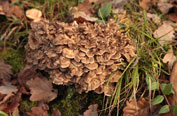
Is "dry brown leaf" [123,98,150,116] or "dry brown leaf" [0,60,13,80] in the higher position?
"dry brown leaf" [0,60,13,80]

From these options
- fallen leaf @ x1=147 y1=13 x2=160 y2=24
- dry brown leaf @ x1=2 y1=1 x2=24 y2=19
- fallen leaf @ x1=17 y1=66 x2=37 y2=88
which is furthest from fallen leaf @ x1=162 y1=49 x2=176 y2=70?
dry brown leaf @ x1=2 y1=1 x2=24 y2=19

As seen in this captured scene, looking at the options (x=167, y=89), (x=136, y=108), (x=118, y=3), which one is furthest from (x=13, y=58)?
(x=167, y=89)

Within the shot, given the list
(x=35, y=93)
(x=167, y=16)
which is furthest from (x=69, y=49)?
(x=167, y=16)

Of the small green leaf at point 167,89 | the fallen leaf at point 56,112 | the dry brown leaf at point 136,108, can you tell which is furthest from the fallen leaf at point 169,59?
the fallen leaf at point 56,112

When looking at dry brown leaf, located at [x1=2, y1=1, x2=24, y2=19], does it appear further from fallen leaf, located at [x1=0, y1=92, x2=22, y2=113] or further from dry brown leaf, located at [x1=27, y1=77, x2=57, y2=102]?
fallen leaf, located at [x1=0, y1=92, x2=22, y2=113]

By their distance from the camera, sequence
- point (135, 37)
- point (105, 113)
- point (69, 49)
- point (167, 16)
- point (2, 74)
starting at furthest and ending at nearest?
point (167, 16) → point (2, 74) → point (135, 37) → point (105, 113) → point (69, 49)

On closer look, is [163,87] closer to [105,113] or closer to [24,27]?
[105,113]

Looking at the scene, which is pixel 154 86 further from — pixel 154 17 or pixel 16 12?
pixel 16 12
